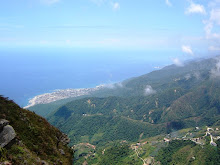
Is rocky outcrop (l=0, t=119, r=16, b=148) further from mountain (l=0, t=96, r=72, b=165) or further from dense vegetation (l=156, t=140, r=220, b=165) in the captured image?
dense vegetation (l=156, t=140, r=220, b=165)

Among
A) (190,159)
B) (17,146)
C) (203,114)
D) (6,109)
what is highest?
(6,109)

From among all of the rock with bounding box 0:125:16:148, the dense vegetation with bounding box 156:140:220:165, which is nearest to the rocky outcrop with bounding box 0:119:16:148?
the rock with bounding box 0:125:16:148

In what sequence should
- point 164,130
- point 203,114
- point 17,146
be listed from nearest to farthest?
point 17,146, point 164,130, point 203,114

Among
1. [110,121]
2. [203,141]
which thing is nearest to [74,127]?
[110,121]

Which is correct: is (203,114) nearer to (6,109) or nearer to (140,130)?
(140,130)

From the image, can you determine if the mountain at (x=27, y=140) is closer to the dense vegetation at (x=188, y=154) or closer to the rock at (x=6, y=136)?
the rock at (x=6, y=136)

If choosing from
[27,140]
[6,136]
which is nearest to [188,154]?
[27,140]

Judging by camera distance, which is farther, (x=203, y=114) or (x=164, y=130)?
(x=203, y=114)

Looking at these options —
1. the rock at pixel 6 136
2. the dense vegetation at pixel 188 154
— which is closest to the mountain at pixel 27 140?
the rock at pixel 6 136

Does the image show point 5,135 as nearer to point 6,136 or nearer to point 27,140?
point 6,136
